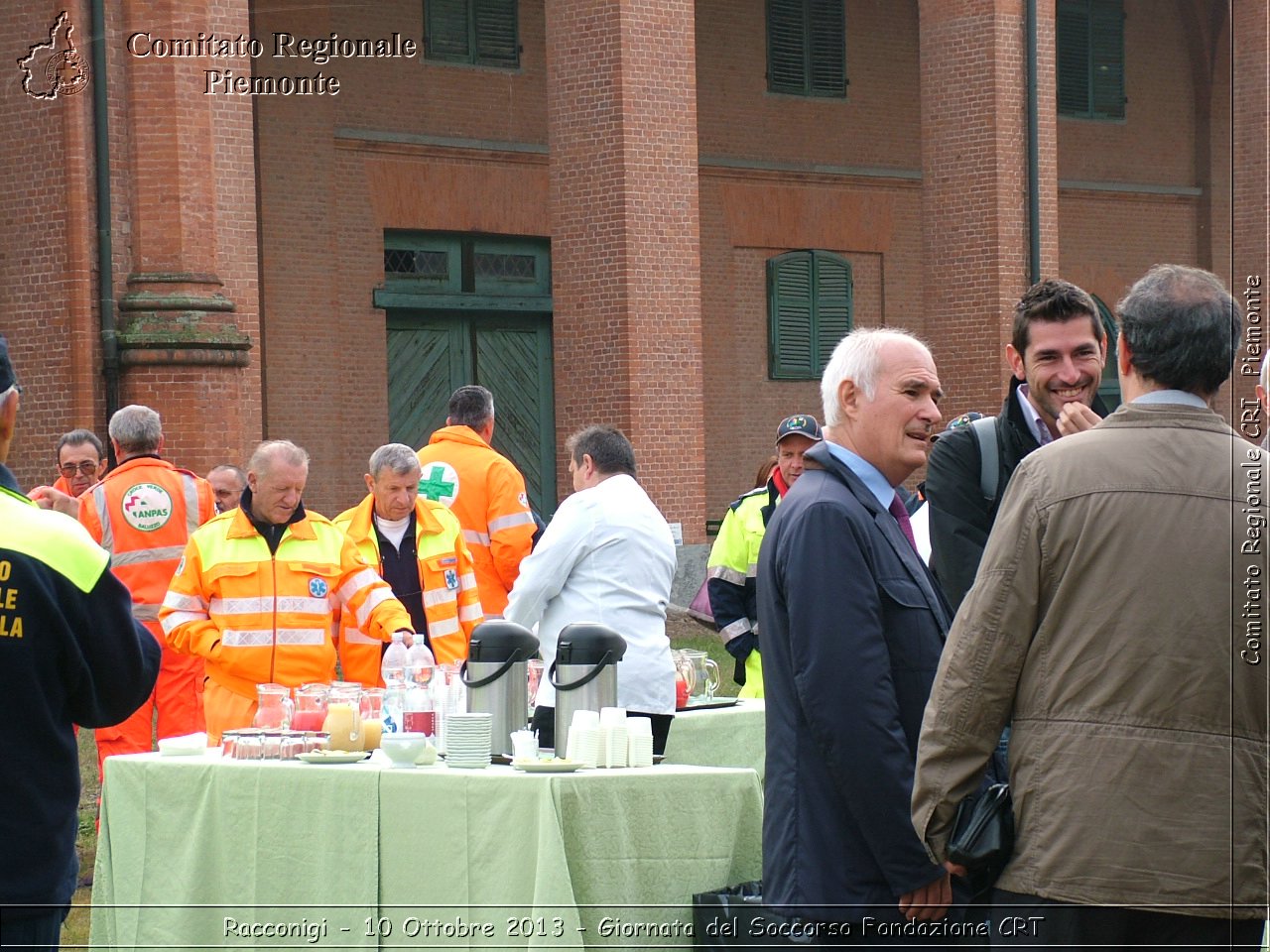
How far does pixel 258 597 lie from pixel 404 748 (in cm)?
165

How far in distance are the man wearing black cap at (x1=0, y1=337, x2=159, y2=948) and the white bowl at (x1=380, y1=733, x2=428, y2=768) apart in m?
1.99

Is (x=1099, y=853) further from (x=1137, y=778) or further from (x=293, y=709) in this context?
(x=293, y=709)

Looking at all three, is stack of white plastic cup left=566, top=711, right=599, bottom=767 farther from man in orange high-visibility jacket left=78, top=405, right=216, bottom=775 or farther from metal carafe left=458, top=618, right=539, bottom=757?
man in orange high-visibility jacket left=78, top=405, right=216, bottom=775

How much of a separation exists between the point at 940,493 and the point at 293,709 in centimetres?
274

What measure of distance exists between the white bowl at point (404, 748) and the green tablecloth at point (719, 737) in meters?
1.69

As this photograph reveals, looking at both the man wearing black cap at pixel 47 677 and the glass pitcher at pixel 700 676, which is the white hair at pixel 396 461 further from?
A: the man wearing black cap at pixel 47 677

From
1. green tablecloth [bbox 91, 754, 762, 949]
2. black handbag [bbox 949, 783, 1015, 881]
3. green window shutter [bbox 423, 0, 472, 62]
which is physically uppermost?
green window shutter [bbox 423, 0, 472, 62]

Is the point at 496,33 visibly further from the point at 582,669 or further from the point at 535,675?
the point at 582,669

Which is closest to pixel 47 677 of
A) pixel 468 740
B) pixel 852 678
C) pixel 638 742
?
pixel 852 678

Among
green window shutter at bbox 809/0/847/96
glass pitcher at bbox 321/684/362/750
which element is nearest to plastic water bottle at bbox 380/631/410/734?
glass pitcher at bbox 321/684/362/750

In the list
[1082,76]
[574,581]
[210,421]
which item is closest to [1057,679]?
[574,581]

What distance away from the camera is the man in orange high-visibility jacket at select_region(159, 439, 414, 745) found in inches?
284

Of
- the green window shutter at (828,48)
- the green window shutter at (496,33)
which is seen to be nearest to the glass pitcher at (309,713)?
the green window shutter at (496,33)

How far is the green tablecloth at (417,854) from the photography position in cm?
546
